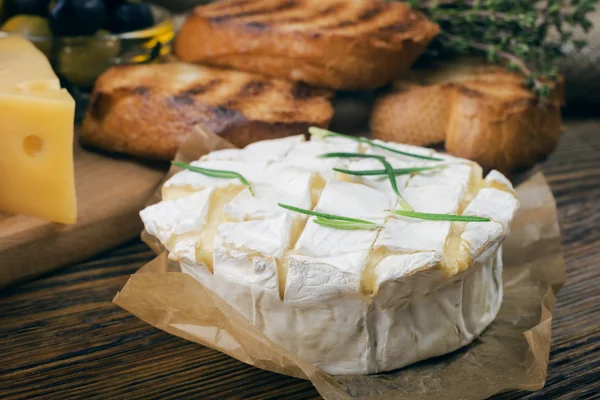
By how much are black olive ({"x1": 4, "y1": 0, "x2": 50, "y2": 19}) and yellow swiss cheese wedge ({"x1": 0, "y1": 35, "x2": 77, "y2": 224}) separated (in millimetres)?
406

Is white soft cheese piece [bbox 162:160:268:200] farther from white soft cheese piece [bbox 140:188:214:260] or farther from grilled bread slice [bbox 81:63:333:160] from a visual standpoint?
grilled bread slice [bbox 81:63:333:160]

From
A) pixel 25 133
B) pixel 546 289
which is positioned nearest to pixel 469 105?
pixel 546 289

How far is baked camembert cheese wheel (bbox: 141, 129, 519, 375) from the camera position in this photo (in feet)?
3.47

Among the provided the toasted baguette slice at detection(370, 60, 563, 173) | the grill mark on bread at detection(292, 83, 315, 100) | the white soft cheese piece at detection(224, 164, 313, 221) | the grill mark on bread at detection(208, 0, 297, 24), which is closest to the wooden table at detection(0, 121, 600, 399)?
the white soft cheese piece at detection(224, 164, 313, 221)

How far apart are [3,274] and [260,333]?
22.6 inches

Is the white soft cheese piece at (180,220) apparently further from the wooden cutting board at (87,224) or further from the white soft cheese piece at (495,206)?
the white soft cheese piece at (495,206)

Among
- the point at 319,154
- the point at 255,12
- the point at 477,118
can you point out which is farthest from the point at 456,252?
the point at 255,12

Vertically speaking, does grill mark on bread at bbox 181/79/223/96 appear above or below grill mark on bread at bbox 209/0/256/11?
below

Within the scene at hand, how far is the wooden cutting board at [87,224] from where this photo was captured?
137 centimetres

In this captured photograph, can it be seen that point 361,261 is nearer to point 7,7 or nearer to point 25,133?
point 25,133

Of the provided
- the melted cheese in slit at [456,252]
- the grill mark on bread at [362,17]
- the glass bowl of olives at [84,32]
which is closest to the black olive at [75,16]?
the glass bowl of olives at [84,32]

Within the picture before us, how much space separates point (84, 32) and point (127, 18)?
0.14 metres

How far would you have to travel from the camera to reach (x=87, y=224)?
1.48 m

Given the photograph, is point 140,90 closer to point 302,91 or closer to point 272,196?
point 302,91
